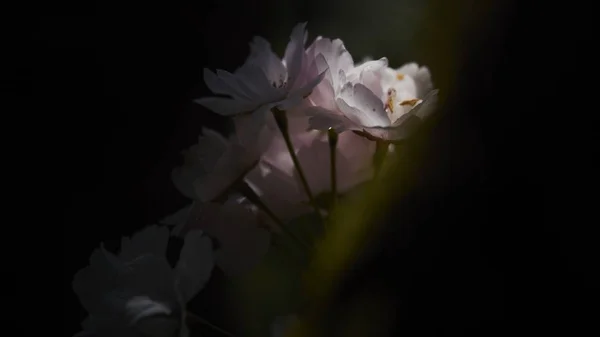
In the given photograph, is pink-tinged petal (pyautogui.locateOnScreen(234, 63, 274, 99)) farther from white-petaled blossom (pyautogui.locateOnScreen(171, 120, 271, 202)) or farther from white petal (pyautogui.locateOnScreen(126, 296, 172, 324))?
white petal (pyautogui.locateOnScreen(126, 296, 172, 324))

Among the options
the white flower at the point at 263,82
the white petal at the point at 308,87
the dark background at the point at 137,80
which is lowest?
the dark background at the point at 137,80

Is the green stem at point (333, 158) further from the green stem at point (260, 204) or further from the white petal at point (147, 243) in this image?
the white petal at point (147, 243)

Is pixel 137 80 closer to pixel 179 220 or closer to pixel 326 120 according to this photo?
pixel 179 220

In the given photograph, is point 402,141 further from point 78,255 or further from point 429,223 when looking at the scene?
point 78,255

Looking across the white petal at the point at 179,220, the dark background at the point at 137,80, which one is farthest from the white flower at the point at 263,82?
the dark background at the point at 137,80

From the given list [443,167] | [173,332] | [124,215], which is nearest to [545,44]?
[443,167]

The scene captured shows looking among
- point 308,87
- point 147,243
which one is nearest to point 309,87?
point 308,87
